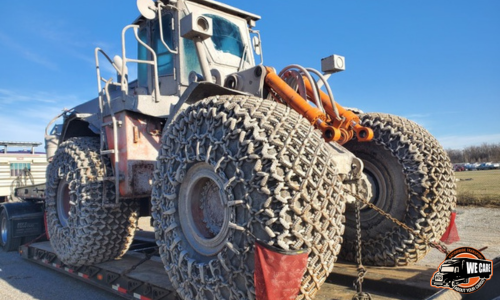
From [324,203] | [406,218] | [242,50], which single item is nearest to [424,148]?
[406,218]

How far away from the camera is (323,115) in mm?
3551

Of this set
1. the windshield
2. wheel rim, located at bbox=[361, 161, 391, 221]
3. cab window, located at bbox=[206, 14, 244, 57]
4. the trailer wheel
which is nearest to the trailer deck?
wheel rim, located at bbox=[361, 161, 391, 221]

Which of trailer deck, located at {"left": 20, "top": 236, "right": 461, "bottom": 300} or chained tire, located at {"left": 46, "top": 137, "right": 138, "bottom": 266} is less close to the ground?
chained tire, located at {"left": 46, "top": 137, "right": 138, "bottom": 266}

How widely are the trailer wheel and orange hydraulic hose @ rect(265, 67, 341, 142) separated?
751cm

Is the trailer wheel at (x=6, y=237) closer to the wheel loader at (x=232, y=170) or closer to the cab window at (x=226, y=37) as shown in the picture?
the wheel loader at (x=232, y=170)

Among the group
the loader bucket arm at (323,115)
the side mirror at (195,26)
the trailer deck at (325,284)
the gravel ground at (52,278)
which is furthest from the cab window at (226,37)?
the gravel ground at (52,278)

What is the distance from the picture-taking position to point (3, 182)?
1284 cm

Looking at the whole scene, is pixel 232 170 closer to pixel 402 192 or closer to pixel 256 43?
pixel 402 192

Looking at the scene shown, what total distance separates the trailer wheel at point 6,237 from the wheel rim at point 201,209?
7062 mm

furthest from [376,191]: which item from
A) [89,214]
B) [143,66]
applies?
[143,66]

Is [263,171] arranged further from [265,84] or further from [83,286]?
[83,286]

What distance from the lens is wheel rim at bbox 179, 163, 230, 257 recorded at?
3.18 meters

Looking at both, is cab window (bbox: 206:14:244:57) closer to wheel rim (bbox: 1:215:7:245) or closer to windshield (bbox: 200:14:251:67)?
windshield (bbox: 200:14:251:67)

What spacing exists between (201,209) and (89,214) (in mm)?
2148
